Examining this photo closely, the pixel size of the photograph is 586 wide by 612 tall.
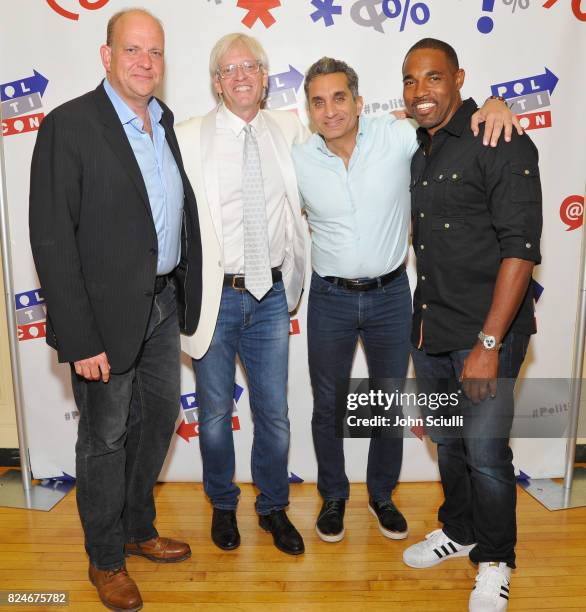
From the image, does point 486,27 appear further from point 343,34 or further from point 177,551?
point 177,551

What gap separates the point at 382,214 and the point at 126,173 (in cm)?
94

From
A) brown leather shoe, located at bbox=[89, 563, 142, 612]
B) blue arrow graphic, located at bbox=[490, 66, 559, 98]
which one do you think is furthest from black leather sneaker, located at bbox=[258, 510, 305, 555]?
blue arrow graphic, located at bbox=[490, 66, 559, 98]

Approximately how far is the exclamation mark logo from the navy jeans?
1.74 meters

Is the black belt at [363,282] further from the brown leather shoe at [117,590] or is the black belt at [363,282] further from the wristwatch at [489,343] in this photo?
the brown leather shoe at [117,590]

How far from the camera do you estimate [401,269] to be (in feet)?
8.30

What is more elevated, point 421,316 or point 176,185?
point 176,185

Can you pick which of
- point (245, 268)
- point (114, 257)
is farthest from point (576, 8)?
point (114, 257)

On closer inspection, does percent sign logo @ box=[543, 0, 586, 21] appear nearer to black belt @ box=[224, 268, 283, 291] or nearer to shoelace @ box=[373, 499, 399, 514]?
black belt @ box=[224, 268, 283, 291]

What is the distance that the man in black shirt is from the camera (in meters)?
1.91

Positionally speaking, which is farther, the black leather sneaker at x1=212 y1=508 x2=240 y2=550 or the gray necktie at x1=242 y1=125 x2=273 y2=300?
the black leather sneaker at x1=212 y1=508 x2=240 y2=550

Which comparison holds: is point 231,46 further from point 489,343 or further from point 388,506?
point 388,506

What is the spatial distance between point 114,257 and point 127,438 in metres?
0.75

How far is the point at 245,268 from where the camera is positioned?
2.37 metres

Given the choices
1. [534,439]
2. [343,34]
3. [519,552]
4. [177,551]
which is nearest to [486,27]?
[343,34]
